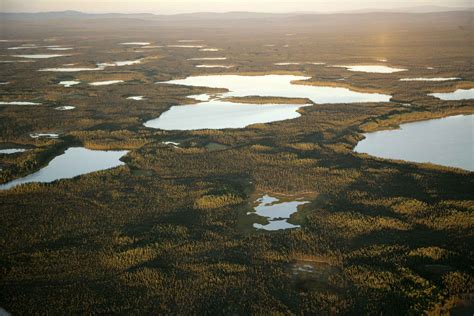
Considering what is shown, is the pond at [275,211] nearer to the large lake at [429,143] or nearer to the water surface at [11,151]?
the large lake at [429,143]

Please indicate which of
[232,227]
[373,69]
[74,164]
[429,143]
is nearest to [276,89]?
[373,69]

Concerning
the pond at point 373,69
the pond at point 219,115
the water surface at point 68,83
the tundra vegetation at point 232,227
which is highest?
the pond at point 373,69

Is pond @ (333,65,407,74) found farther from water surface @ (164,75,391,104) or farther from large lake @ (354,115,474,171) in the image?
large lake @ (354,115,474,171)

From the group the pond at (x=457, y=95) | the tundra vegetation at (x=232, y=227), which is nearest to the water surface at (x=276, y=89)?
the pond at (x=457, y=95)

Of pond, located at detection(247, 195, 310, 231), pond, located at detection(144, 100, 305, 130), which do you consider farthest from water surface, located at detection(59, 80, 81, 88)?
pond, located at detection(247, 195, 310, 231)

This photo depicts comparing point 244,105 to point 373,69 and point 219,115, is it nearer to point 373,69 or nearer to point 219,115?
point 219,115
